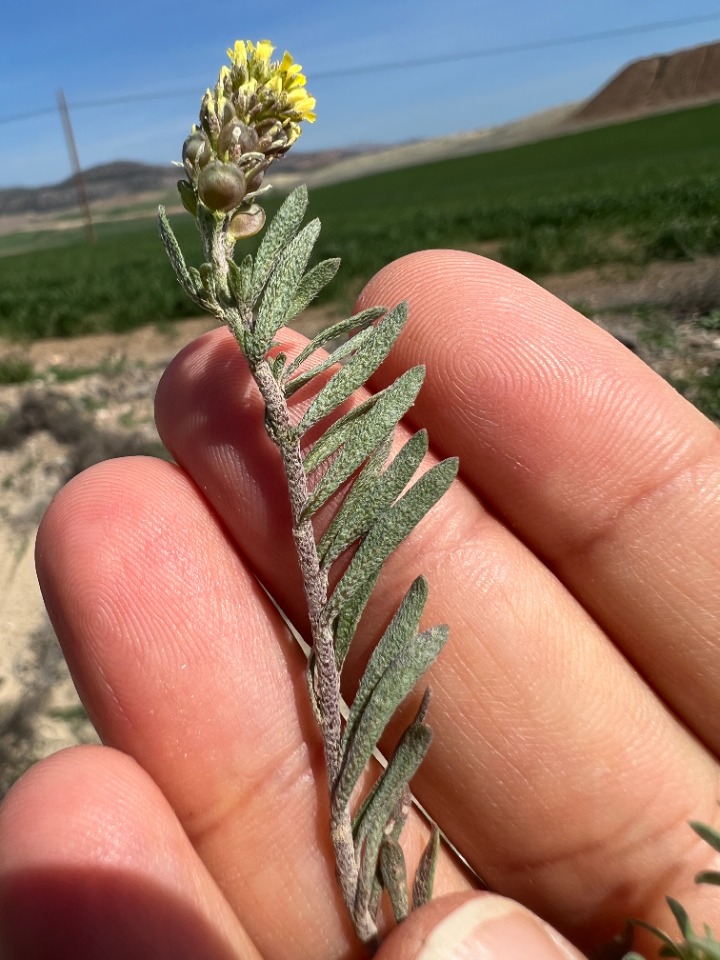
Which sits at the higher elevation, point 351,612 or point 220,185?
point 220,185

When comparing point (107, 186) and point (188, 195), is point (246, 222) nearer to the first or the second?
point (188, 195)

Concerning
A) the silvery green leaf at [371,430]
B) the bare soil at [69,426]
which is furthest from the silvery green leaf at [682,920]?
the bare soil at [69,426]

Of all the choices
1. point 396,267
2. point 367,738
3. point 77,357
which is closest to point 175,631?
point 367,738

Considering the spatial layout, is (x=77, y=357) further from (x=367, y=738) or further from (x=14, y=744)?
(x=367, y=738)

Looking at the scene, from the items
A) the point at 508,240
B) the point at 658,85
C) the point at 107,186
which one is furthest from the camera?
the point at 107,186

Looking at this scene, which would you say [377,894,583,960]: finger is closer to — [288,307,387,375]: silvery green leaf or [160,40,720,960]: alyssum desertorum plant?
[160,40,720,960]: alyssum desertorum plant

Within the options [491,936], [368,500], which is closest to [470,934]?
[491,936]

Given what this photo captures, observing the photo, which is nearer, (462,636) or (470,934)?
(470,934)
